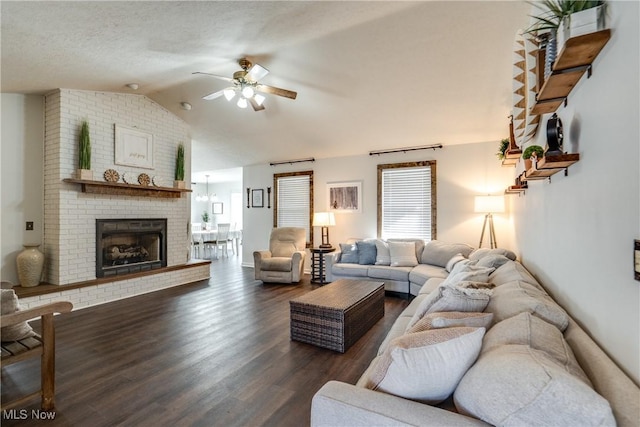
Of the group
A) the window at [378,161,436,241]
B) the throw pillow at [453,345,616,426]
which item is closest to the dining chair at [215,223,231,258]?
the window at [378,161,436,241]

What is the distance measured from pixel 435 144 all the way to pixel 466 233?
1.60 m

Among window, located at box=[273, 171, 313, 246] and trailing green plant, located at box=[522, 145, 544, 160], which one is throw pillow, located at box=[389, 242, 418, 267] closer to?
window, located at box=[273, 171, 313, 246]

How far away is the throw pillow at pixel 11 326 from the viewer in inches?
71.2

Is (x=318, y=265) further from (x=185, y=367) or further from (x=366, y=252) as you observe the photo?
(x=185, y=367)

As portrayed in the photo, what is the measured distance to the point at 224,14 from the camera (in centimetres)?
264

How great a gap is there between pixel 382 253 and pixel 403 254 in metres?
0.36

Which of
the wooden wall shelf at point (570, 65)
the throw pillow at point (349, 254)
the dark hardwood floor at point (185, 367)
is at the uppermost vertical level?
the wooden wall shelf at point (570, 65)

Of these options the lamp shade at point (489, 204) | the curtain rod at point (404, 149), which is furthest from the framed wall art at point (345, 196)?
the lamp shade at point (489, 204)

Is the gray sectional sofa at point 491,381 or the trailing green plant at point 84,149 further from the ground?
the trailing green plant at point 84,149

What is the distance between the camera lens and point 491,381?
3.20 feet

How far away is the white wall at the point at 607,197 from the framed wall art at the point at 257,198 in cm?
589

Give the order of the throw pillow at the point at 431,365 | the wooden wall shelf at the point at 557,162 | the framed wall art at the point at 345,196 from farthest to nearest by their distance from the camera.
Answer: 1. the framed wall art at the point at 345,196
2. the wooden wall shelf at the point at 557,162
3. the throw pillow at the point at 431,365

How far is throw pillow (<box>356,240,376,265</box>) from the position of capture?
5.09m

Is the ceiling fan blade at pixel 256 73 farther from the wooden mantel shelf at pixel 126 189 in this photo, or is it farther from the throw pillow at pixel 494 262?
the throw pillow at pixel 494 262
